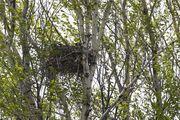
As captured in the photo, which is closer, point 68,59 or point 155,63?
point 68,59

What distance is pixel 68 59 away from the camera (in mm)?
6305

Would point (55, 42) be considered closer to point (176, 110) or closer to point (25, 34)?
point (25, 34)

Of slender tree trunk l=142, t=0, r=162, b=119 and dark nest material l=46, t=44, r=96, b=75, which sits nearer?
dark nest material l=46, t=44, r=96, b=75

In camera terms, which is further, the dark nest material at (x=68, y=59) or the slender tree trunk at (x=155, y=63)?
the slender tree trunk at (x=155, y=63)

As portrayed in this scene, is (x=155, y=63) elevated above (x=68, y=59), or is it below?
above

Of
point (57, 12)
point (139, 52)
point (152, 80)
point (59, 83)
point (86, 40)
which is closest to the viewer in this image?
point (59, 83)

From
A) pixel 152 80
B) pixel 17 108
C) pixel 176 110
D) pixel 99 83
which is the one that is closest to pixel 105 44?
pixel 99 83

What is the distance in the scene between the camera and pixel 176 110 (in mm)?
6598

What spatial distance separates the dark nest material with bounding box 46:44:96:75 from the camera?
20.3 feet

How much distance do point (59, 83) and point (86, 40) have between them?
101 cm

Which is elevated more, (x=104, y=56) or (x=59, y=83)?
A: (x=104, y=56)

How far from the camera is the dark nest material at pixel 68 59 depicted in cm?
619

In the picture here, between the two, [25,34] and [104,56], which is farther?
[104,56]

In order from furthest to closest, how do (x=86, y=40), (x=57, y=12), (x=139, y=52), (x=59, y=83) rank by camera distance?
(x=139, y=52), (x=57, y=12), (x=86, y=40), (x=59, y=83)
